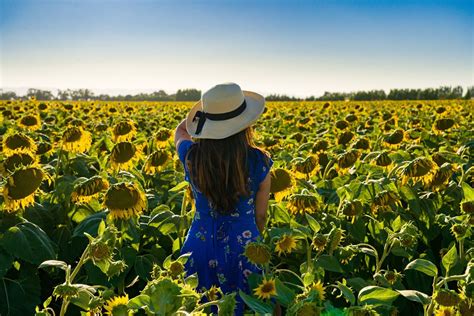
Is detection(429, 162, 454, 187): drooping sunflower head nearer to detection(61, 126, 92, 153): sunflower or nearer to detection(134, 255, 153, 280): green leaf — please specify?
detection(134, 255, 153, 280): green leaf

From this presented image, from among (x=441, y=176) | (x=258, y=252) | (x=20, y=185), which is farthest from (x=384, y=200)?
(x=20, y=185)

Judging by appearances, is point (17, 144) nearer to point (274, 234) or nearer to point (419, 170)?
point (274, 234)

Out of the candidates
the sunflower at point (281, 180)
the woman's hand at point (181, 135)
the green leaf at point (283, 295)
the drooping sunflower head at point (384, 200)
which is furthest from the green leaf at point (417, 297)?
the woman's hand at point (181, 135)

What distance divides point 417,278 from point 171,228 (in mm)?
1390

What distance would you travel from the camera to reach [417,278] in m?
2.96

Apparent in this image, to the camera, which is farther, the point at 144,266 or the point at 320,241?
the point at 144,266

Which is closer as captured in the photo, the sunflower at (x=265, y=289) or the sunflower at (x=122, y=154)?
the sunflower at (x=265, y=289)

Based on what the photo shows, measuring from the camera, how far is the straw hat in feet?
8.99

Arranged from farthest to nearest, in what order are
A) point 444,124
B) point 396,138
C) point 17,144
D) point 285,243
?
point 444,124
point 396,138
point 17,144
point 285,243

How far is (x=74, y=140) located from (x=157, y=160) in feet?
2.27

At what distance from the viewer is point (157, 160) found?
12.5 ft

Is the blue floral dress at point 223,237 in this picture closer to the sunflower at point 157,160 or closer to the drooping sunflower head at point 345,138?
the sunflower at point 157,160

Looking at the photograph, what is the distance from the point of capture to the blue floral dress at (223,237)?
2.77 meters

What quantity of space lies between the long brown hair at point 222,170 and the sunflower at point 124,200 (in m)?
0.32
